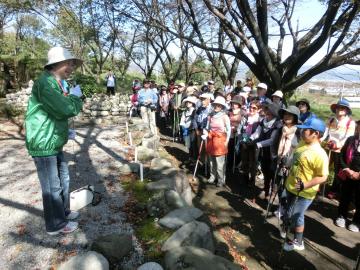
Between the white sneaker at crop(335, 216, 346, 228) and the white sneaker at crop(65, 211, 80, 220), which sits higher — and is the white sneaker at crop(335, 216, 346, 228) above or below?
below

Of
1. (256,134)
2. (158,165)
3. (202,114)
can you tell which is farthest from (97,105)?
(256,134)

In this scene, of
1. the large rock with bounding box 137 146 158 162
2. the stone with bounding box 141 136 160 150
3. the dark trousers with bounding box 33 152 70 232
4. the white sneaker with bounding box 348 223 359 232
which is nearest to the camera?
the dark trousers with bounding box 33 152 70 232

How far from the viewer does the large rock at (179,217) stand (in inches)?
161

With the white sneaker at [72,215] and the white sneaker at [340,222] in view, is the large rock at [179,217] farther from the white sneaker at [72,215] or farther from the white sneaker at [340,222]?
the white sneaker at [340,222]

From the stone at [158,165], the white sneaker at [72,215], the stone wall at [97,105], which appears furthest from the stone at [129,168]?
the stone wall at [97,105]

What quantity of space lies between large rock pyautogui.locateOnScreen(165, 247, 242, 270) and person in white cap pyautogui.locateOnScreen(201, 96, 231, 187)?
3.48m

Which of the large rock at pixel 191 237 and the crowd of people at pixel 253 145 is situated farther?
the large rock at pixel 191 237

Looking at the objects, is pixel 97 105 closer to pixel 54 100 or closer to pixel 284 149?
pixel 284 149

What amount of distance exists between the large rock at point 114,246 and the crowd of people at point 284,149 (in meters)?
2.15

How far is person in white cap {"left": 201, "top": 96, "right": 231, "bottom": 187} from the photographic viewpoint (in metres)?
6.53

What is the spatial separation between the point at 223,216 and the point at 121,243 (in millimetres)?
2567

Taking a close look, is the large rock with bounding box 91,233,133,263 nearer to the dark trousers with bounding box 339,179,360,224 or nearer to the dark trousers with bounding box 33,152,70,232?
the dark trousers with bounding box 33,152,70,232

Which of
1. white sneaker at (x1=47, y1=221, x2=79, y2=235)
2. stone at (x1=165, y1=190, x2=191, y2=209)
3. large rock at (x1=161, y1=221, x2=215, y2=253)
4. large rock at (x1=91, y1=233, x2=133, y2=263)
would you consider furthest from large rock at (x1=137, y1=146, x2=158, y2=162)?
large rock at (x1=91, y1=233, x2=133, y2=263)

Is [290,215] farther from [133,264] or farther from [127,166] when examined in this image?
[127,166]
